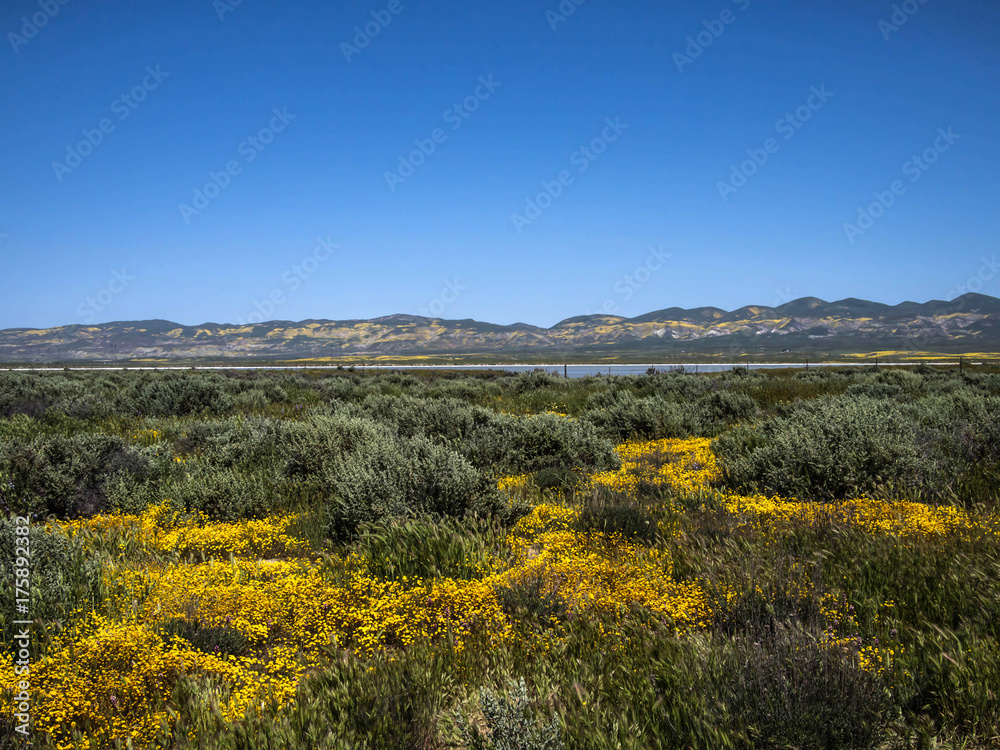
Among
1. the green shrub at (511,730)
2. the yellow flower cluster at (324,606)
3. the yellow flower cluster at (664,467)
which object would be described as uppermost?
the green shrub at (511,730)

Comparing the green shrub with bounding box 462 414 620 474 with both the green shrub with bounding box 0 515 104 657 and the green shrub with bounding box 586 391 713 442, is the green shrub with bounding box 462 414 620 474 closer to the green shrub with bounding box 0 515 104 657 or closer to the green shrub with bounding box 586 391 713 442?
the green shrub with bounding box 586 391 713 442

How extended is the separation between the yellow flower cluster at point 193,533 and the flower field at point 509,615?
0.10 ft

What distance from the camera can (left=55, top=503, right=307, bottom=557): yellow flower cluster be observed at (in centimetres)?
516

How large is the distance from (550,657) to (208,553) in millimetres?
3719

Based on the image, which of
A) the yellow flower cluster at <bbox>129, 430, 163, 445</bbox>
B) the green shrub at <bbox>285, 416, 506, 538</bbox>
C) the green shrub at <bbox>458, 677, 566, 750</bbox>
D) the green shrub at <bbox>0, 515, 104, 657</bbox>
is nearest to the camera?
the green shrub at <bbox>458, 677, 566, 750</bbox>

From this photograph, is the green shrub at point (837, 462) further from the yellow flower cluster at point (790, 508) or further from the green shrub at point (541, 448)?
the green shrub at point (541, 448)

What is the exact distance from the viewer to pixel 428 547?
14.7 feet

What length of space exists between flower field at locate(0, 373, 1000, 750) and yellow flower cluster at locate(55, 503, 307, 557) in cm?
3

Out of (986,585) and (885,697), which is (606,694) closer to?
(885,697)

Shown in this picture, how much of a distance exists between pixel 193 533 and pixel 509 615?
359cm

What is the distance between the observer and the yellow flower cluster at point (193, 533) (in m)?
5.16

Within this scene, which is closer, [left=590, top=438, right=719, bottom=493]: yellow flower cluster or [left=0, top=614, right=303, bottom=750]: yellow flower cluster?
[left=0, top=614, right=303, bottom=750]: yellow flower cluster

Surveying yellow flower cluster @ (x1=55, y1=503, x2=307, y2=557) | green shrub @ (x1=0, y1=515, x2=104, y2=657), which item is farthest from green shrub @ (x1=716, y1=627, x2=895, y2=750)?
yellow flower cluster @ (x1=55, y1=503, x2=307, y2=557)

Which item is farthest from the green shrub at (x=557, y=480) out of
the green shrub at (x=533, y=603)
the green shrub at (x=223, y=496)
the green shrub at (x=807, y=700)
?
the green shrub at (x=807, y=700)
